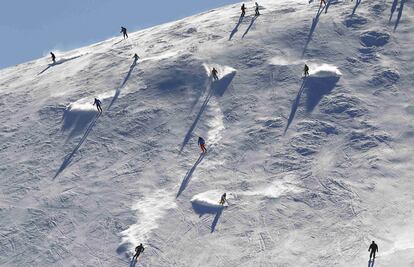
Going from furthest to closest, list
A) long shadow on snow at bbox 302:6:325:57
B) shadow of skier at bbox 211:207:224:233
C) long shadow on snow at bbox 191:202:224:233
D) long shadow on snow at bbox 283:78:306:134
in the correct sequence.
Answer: long shadow on snow at bbox 302:6:325:57
long shadow on snow at bbox 283:78:306:134
long shadow on snow at bbox 191:202:224:233
shadow of skier at bbox 211:207:224:233

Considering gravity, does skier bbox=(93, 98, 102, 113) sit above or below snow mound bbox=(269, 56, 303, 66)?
above

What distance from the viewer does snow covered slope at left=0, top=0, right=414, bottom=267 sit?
146 feet

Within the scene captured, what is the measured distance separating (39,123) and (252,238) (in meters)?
21.4

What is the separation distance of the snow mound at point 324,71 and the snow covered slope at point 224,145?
14 centimetres

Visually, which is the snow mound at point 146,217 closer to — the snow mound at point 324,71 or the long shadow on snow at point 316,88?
the long shadow on snow at point 316,88

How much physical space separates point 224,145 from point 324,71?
10.7 metres

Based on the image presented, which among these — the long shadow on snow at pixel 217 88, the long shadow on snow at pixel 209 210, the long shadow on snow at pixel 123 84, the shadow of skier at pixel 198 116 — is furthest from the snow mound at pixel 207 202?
the long shadow on snow at pixel 123 84

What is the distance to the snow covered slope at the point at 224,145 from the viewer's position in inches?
1748

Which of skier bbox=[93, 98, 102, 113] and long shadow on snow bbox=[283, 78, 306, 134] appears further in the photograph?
skier bbox=[93, 98, 102, 113]

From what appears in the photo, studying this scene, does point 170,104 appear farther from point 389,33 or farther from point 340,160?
point 389,33

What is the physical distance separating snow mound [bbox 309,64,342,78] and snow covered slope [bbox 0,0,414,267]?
0.14 m

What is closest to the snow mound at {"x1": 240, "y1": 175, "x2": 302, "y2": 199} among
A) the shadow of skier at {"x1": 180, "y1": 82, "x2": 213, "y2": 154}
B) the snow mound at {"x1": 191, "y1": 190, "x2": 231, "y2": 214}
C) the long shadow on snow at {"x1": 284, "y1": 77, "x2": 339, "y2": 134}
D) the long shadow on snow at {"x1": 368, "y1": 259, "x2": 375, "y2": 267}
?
the snow mound at {"x1": 191, "y1": 190, "x2": 231, "y2": 214}

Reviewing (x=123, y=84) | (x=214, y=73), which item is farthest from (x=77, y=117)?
(x=214, y=73)

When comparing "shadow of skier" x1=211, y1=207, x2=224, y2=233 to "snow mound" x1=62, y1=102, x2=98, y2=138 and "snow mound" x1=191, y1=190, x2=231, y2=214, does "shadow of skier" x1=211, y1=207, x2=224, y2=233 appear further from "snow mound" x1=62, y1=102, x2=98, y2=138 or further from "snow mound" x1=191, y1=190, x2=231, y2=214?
"snow mound" x1=62, y1=102, x2=98, y2=138
